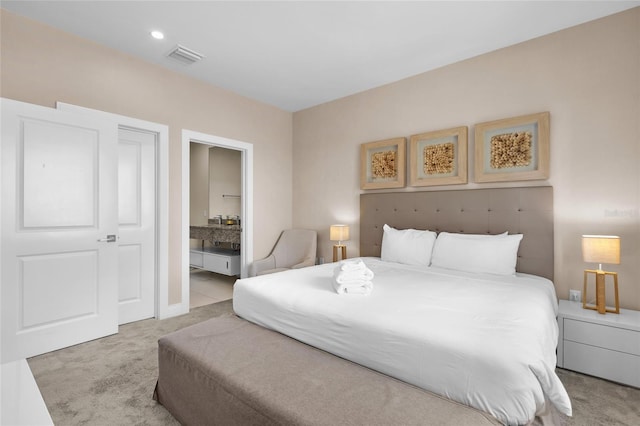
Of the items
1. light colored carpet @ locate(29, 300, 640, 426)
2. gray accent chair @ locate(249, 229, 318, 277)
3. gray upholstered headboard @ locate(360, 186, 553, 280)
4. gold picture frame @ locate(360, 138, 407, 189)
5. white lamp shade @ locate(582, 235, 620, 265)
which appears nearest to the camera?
light colored carpet @ locate(29, 300, 640, 426)

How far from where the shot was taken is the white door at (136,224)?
10.5ft

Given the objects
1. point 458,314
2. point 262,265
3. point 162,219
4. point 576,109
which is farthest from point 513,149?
point 162,219

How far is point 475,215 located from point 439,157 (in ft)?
2.40

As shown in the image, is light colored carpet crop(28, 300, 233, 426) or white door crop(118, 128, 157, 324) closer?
light colored carpet crop(28, 300, 233, 426)

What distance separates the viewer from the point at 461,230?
318cm

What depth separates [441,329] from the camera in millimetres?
1397

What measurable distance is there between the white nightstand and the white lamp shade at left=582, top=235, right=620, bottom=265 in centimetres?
41

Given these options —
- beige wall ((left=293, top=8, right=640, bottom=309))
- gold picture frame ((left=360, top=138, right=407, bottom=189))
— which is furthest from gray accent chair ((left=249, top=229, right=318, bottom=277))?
beige wall ((left=293, top=8, right=640, bottom=309))

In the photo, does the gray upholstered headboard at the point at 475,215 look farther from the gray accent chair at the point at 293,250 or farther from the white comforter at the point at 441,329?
the gray accent chair at the point at 293,250

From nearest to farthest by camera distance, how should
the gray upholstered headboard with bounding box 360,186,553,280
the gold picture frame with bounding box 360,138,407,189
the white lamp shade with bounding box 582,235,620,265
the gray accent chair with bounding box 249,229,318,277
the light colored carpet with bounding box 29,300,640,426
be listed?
the light colored carpet with bounding box 29,300,640,426 < the white lamp shade with bounding box 582,235,620,265 < the gray upholstered headboard with bounding box 360,186,553,280 < the gold picture frame with bounding box 360,138,407,189 < the gray accent chair with bounding box 249,229,318,277

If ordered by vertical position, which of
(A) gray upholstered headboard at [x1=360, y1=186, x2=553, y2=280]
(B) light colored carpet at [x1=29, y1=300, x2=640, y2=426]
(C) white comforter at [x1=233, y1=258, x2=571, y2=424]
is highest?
(A) gray upholstered headboard at [x1=360, y1=186, x2=553, y2=280]

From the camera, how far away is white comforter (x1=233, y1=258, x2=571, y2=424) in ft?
3.78

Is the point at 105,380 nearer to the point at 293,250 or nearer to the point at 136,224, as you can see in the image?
the point at 136,224

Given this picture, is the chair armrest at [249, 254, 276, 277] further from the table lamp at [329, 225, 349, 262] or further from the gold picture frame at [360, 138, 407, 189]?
the gold picture frame at [360, 138, 407, 189]
